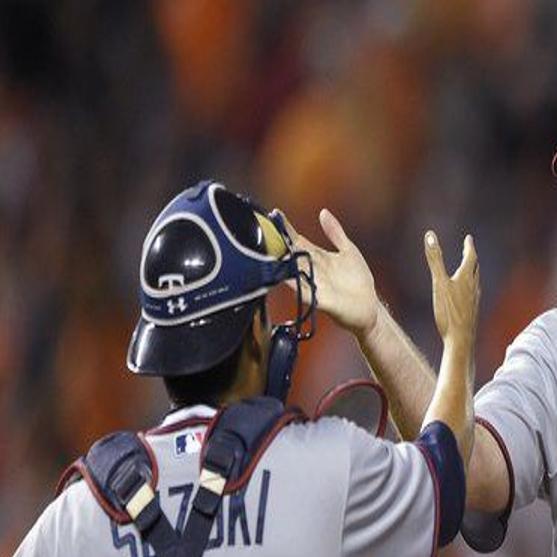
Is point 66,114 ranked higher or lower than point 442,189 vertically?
higher

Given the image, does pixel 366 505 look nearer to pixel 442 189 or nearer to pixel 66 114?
pixel 442 189

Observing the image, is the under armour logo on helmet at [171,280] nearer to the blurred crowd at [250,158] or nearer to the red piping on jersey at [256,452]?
the red piping on jersey at [256,452]

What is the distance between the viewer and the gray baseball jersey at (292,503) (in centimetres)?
202

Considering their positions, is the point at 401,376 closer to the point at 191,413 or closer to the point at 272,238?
the point at 272,238

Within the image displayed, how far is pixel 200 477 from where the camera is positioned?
6.59 feet

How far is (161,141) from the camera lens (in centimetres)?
507

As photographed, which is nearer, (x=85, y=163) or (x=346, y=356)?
(x=346, y=356)

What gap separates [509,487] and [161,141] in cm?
278

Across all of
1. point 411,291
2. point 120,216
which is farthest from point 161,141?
point 411,291

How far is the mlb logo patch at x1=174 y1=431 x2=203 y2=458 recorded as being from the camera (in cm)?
204

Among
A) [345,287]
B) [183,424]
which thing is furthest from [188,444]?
[345,287]

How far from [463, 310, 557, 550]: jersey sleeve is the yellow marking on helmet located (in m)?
0.42

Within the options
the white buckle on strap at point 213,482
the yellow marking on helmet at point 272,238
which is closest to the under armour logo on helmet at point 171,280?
the yellow marking on helmet at point 272,238

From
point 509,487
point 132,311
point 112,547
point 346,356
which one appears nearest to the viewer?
point 112,547
